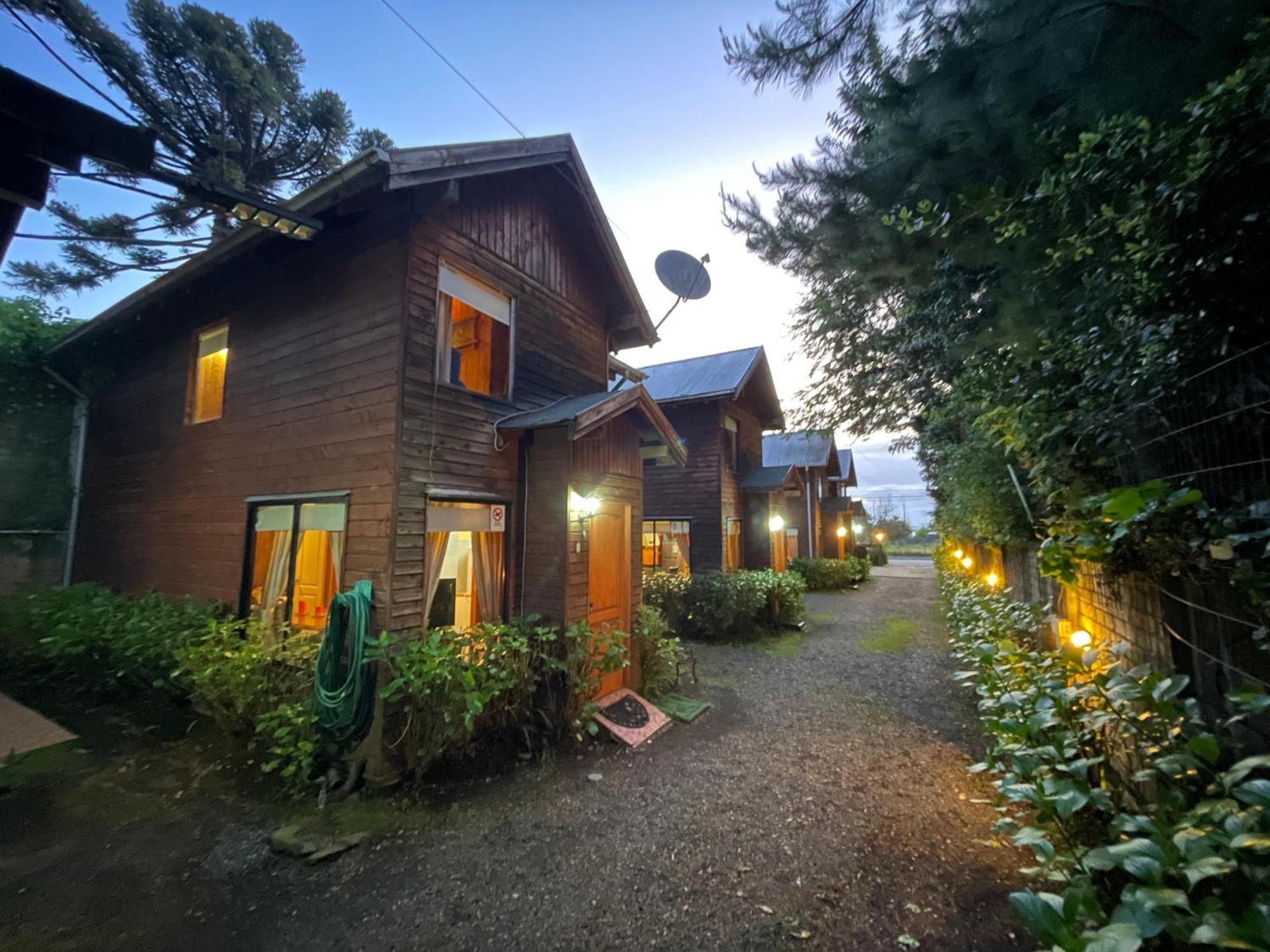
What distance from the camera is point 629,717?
532 centimetres

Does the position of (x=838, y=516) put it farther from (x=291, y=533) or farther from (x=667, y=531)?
(x=291, y=533)

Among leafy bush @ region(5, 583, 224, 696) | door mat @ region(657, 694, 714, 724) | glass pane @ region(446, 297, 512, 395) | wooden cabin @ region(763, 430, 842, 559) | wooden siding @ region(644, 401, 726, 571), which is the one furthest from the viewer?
wooden cabin @ region(763, 430, 842, 559)

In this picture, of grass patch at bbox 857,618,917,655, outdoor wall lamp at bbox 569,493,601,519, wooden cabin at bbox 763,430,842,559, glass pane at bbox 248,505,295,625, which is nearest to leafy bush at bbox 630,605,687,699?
outdoor wall lamp at bbox 569,493,601,519

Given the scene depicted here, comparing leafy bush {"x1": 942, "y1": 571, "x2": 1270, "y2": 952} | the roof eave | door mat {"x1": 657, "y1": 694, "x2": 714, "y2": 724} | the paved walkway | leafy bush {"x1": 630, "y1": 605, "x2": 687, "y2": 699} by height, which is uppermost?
the roof eave

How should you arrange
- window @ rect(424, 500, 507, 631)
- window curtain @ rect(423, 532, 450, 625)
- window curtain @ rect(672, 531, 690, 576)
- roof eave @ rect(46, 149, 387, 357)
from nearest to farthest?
1. roof eave @ rect(46, 149, 387, 357)
2. window curtain @ rect(423, 532, 450, 625)
3. window @ rect(424, 500, 507, 631)
4. window curtain @ rect(672, 531, 690, 576)

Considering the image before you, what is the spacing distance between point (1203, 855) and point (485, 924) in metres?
3.03

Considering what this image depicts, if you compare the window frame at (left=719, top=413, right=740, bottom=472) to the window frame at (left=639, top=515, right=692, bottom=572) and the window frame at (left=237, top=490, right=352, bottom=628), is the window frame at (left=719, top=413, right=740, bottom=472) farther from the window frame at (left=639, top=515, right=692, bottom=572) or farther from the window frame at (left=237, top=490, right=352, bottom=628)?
the window frame at (left=237, top=490, right=352, bottom=628)

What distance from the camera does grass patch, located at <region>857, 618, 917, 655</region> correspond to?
28.5 ft

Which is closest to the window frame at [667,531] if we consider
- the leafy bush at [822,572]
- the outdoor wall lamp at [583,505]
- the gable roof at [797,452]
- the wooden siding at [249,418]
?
the leafy bush at [822,572]

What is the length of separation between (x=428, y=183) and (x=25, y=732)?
21.9 feet

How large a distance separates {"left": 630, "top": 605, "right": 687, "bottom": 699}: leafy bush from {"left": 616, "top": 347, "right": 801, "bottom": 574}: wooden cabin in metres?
5.37

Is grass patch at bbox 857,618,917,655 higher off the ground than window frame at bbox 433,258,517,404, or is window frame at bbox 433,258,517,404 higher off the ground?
window frame at bbox 433,258,517,404

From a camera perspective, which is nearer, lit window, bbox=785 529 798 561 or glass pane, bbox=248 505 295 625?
glass pane, bbox=248 505 295 625

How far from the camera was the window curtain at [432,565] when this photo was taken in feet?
15.0
